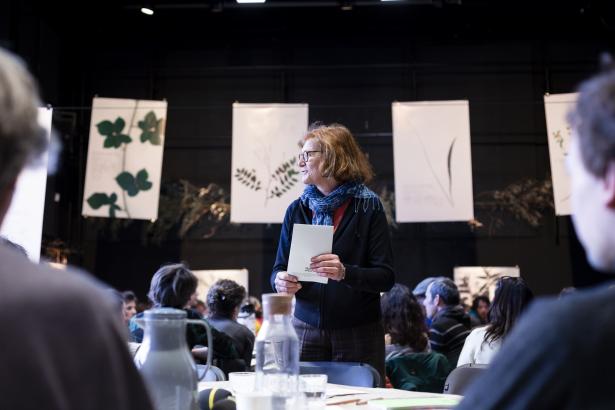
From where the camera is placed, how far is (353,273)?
8.05 feet

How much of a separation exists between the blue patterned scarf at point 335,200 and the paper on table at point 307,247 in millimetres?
273

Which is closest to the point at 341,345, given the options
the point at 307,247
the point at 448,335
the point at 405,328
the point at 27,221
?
the point at 307,247

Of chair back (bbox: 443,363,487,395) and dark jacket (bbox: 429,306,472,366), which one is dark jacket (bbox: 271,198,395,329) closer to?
chair back (bbox: 443,363,487,395)

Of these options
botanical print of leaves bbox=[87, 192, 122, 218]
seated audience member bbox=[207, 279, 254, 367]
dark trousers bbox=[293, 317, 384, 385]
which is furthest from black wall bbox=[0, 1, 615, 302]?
dark trousers bbox=[293, 317, 384, 385]

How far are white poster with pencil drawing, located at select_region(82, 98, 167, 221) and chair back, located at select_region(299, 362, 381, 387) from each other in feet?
18.9

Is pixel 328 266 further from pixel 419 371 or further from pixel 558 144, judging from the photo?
pixel 558 144

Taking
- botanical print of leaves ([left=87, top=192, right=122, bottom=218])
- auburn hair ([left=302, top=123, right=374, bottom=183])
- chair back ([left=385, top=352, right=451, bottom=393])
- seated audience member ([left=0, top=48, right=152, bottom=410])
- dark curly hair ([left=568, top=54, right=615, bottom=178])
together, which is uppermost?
botanical print of leaves ([left=87, top=192, right=122, bottom=218])

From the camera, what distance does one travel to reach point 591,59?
1008 centimetres

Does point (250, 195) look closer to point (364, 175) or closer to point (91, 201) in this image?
point (91, 201)

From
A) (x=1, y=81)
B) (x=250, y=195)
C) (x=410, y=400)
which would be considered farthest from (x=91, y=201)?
(x=1, y=81)

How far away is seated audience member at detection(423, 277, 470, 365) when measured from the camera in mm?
4586

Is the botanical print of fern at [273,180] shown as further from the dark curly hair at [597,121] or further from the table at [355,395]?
the dark curly hair at [597,121]

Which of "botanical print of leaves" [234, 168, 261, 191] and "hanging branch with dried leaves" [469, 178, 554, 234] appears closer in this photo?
"botanical print of leaves" [234, 168, 261, 191]

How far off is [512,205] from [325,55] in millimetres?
3324
